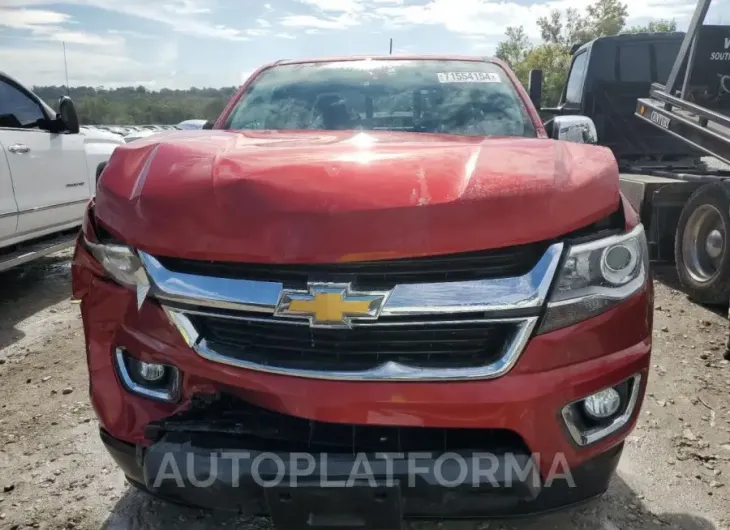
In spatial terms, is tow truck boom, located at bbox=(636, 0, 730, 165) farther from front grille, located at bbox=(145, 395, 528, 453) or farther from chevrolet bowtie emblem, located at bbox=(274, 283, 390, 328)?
chevrolet bowtie emblem, located at bbox=(274, 283, 390, 328)

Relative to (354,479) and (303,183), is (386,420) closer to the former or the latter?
(354,479)

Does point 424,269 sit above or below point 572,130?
below

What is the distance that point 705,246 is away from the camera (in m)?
5.11

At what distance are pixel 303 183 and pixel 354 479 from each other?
829mm

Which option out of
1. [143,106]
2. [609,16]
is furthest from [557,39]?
[143,106]

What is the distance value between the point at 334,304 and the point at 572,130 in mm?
1955

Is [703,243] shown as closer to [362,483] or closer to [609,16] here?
[362,483]

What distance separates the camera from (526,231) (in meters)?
1.74

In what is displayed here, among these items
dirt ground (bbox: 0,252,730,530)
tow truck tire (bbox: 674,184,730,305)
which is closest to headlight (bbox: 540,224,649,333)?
dirt ground (bbox: 0,252,730,530)

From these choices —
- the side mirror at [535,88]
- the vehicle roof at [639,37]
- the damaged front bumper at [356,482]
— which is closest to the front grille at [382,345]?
the damaged front bumper at [356,482]

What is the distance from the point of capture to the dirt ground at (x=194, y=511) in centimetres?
243

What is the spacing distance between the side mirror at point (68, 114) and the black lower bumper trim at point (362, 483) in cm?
437

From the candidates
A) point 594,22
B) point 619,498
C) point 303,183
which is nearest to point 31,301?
point 303,183

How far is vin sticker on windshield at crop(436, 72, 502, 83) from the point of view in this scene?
3412 mm
